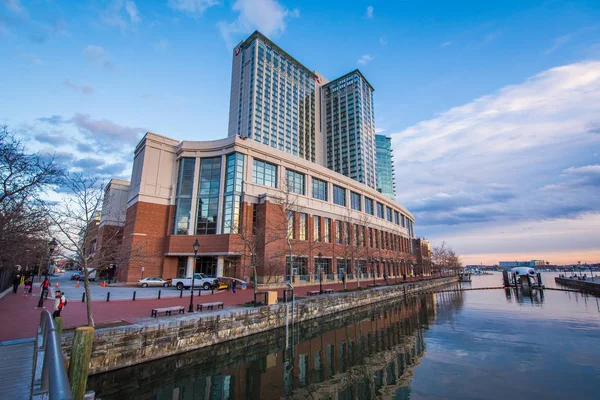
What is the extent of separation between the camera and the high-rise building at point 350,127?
122269 millimetres

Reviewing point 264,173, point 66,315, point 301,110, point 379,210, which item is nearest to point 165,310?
point 66,315

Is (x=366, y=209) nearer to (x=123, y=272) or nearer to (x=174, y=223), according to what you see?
(x=174, y=223)

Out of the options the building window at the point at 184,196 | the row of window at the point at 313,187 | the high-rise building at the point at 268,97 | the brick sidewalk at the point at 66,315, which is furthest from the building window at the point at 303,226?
the high-rise building at the point at 268,97

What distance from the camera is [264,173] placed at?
4147cm

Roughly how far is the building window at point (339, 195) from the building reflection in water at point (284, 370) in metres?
33.7

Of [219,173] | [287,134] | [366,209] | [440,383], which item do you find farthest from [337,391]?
[287,134]

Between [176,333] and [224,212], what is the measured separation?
26.1m

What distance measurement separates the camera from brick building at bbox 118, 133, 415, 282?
36562 mm

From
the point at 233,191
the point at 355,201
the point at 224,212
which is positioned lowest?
the point at 224,212

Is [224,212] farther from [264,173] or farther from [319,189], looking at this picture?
[319,189]

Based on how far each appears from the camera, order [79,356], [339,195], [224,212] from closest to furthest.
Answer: [79,356]
[224,212]
[339,195]

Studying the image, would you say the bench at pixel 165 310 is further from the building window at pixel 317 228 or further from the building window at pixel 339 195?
the building window at pixel 339 195

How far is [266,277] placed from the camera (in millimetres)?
34031

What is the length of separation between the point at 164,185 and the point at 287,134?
72281 mm
